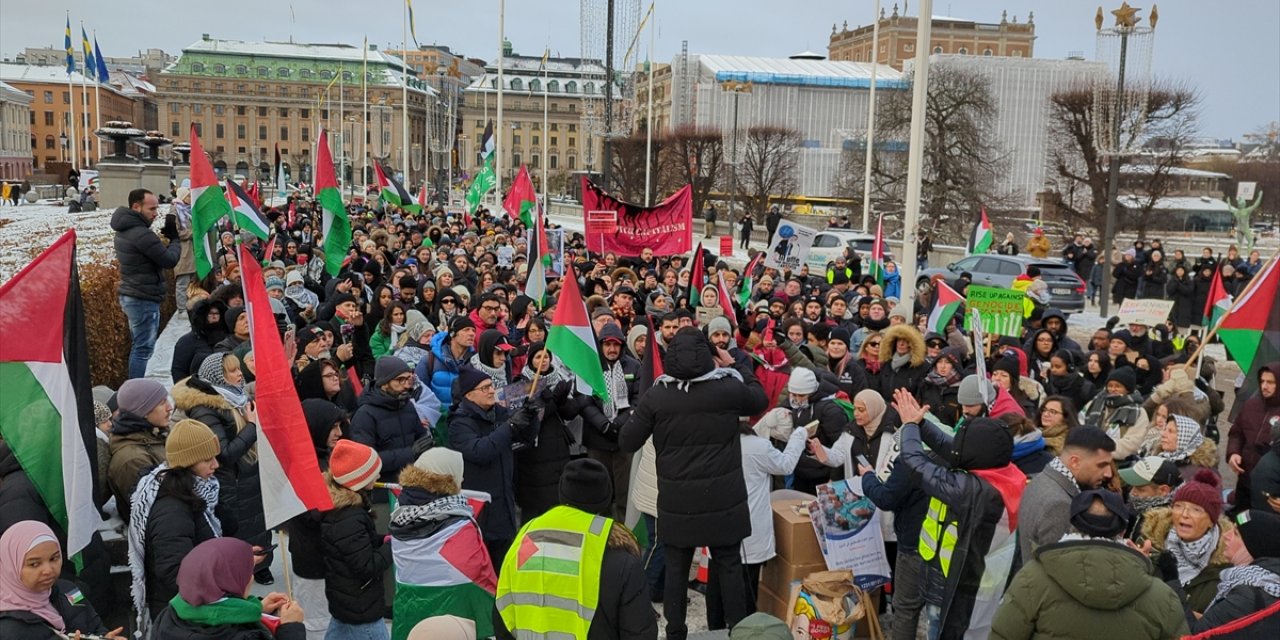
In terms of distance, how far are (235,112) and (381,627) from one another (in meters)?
129

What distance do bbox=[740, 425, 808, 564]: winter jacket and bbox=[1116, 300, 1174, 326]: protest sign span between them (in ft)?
19.9

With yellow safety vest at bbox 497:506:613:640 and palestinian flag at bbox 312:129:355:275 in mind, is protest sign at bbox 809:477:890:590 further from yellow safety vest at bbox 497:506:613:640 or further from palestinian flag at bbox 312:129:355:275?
palestinian flag at bbox 312:129:355:275

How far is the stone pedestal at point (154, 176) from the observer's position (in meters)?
23.2

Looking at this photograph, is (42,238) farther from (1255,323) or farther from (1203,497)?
(1203,497)

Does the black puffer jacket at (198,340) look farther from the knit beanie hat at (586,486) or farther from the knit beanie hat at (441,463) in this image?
the knit beanie hat at (586,486)

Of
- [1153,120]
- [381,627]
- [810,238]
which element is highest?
[1153,120]

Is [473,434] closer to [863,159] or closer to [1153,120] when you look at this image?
[1153,120]

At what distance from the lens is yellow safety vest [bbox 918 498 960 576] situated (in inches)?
191

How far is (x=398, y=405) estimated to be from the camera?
19.8 ft

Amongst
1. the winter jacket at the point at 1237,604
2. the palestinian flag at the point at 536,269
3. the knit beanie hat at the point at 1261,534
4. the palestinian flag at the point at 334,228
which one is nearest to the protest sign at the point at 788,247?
the palestinian flag at the point at 536,269

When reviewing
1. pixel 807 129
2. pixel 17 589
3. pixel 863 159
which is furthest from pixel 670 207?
pixel 807 129

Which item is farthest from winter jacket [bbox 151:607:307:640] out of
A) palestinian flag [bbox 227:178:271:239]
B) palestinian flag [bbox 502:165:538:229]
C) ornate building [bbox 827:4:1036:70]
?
ornate building [bbox 827:4:1036:70]

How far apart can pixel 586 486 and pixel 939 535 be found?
202 cm

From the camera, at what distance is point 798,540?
18.1 ft
